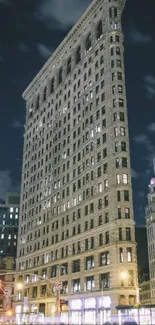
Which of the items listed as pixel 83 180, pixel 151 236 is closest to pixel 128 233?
pixel 83 180

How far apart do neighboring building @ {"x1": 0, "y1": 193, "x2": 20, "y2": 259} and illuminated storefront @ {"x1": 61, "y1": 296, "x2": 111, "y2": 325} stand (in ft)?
306

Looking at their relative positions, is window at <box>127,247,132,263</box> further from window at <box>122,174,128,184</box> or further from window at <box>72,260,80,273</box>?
window at <box>72,260,80,273</box>

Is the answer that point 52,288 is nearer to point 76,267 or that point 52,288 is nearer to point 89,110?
point 76,267

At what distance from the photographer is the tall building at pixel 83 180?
238 ft

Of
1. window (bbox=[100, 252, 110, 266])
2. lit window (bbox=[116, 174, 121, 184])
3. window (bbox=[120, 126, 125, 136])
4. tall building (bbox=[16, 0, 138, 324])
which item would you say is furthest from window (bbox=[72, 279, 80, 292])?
window (bbox=[120, 126, 125, 136])

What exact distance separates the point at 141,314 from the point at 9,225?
126 metres

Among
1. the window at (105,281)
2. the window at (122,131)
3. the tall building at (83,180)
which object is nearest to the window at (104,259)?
the tall building at (83,180)

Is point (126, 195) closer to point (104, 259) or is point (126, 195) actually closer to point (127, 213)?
point (127, 213)

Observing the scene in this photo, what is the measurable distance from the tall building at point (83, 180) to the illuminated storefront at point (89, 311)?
215 millimetres

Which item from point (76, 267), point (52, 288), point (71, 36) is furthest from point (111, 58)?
point (52, 288)

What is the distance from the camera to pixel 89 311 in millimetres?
74250

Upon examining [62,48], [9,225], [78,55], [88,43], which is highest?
[62,48]

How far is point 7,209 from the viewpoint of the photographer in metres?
181

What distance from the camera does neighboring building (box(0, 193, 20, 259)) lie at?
561ft
